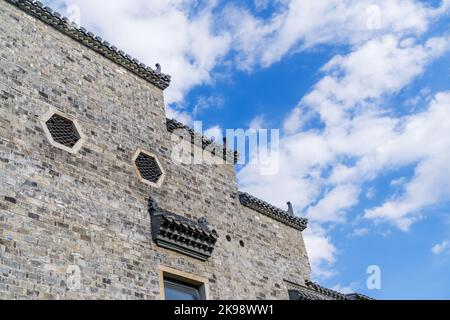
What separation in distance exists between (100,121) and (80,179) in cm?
191

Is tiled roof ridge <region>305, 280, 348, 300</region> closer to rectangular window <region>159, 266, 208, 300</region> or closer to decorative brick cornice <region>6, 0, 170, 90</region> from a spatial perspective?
rectangular window <region>159, 266, 208, 300</region>

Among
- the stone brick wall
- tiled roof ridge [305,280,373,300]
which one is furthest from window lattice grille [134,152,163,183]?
tiled roof ridge [305,280,373,300]

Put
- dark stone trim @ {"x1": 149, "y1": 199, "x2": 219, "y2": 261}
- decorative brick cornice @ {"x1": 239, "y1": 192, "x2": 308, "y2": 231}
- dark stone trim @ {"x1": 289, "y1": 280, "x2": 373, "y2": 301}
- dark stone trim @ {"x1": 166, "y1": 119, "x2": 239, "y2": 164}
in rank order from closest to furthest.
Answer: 1. dark stone trim @ {"x1": 149, "y1": 199, "x2": 219, "y2": 261}
2. dark stone trim @ {"x1": 166, "y1": 119, "x2": 239, "y2": 164}
3. dark stone trim @ {"x1": 289, "y1": 280, "x2": 373, "y2": 301}
4. decorative brick cornice @ {"x1": 239, "y1": 192, "x2": 308, "y2": 231}

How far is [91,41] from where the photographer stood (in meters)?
13.3

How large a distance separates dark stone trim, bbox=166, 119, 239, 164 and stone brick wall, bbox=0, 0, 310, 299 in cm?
31

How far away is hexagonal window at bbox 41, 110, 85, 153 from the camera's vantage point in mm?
10977

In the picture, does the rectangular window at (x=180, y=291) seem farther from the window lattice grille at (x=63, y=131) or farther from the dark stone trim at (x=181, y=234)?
the window lattice grille at (x=63, y=131)

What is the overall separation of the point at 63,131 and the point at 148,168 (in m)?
2.47

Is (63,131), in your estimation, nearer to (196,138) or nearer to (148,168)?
(148,168)

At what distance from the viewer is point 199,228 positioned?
12711mm

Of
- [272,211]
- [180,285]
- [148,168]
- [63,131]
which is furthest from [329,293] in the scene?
[63,131]
